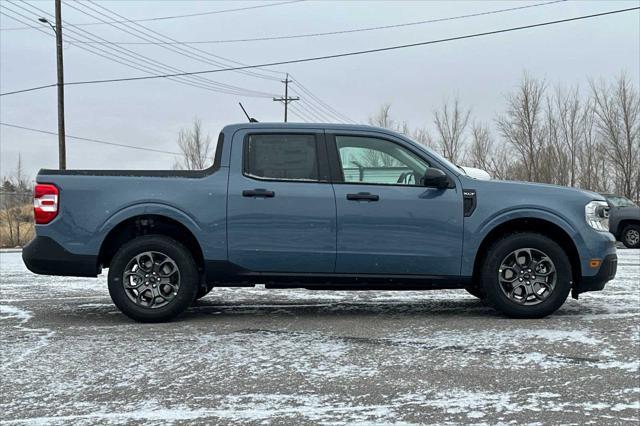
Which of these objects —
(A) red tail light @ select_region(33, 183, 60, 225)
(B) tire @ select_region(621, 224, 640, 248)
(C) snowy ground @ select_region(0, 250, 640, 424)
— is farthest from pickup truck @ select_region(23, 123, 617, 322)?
(B) tire @ select_region(621, 224, 640, 248)

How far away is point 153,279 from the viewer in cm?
516

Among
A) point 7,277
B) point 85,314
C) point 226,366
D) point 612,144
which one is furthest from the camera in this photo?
point 612,144

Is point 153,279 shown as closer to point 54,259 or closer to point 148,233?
point 148,233

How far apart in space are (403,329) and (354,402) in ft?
5.87

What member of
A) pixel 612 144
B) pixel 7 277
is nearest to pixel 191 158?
pixel 612 144

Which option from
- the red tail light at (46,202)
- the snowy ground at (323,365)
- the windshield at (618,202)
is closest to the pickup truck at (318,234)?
the red tail light at (46,202)

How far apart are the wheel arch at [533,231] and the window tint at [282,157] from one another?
173 cm

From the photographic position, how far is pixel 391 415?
9.78 ft

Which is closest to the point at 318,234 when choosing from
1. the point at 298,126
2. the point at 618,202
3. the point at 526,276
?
the point at 298,126

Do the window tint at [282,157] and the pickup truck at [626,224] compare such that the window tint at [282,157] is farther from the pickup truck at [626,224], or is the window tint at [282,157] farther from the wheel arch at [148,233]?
the pickup truck at [626,224]

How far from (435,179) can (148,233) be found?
278 cm

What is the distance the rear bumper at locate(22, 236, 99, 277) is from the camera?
5.09 m

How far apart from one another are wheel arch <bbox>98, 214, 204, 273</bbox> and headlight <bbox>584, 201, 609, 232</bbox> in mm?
3627

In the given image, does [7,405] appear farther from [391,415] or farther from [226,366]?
[391,415]
